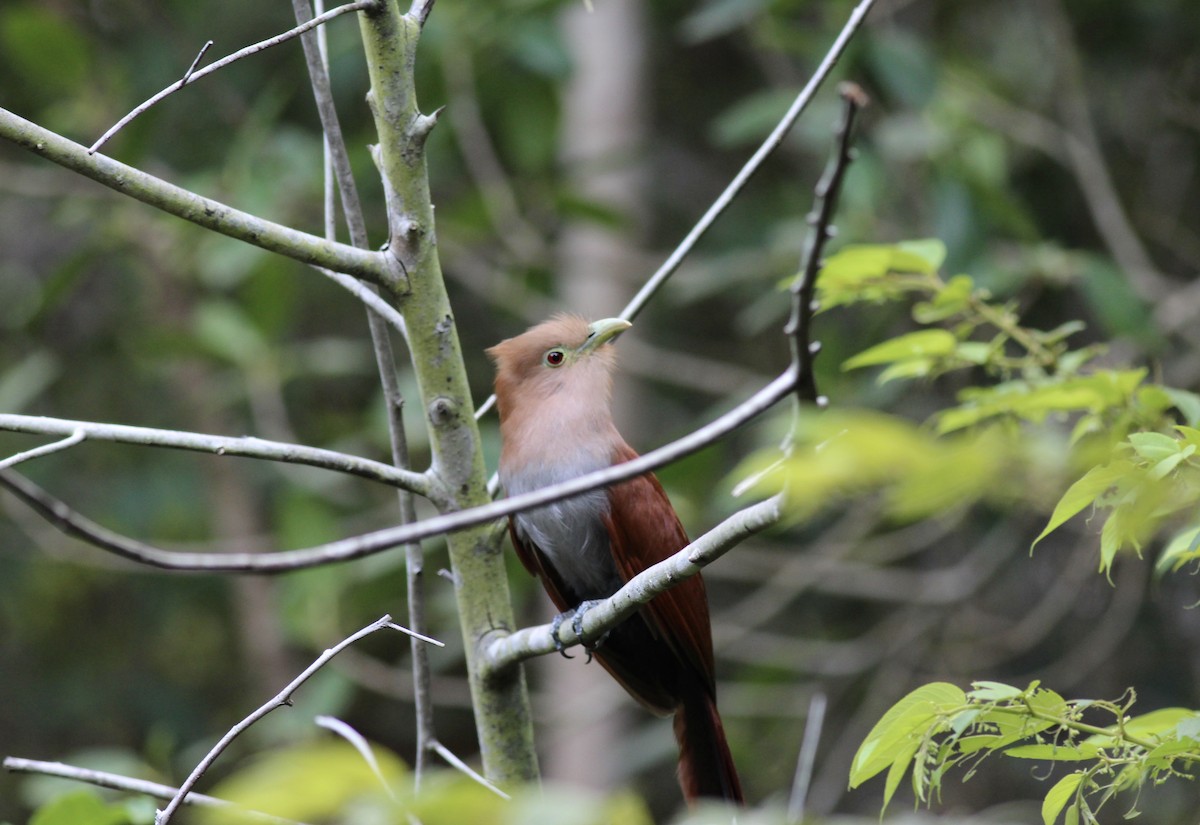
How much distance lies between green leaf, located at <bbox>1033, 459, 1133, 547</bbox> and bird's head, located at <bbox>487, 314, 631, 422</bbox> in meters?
1.89

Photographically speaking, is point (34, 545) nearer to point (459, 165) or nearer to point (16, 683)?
point (16, 683)

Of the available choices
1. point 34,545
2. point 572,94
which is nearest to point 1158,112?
point 572,94

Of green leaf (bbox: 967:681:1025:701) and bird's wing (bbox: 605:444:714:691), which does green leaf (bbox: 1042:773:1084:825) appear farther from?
bird's wing (bbox: 605:444:714:691)

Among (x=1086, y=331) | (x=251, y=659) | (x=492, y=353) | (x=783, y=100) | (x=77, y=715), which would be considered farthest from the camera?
(x=77, y=715)

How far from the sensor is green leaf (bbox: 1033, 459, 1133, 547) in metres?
1.50

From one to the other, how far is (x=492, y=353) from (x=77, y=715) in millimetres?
4434

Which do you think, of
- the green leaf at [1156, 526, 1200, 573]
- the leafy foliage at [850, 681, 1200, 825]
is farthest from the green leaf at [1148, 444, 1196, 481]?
the leafy foliage at [850, 681, 1200, 825]

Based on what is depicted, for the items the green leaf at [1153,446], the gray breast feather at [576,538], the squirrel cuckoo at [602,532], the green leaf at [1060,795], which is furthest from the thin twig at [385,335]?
the green leaf at [1153,446]

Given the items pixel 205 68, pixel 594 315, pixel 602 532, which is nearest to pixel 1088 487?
pixel 205 68

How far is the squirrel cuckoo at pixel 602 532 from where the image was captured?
2990 millimetres

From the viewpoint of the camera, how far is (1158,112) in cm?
550

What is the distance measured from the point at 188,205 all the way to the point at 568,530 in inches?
62.2

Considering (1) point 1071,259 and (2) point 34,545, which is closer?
(1) point 1071,259

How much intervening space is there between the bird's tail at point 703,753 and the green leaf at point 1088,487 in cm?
172
